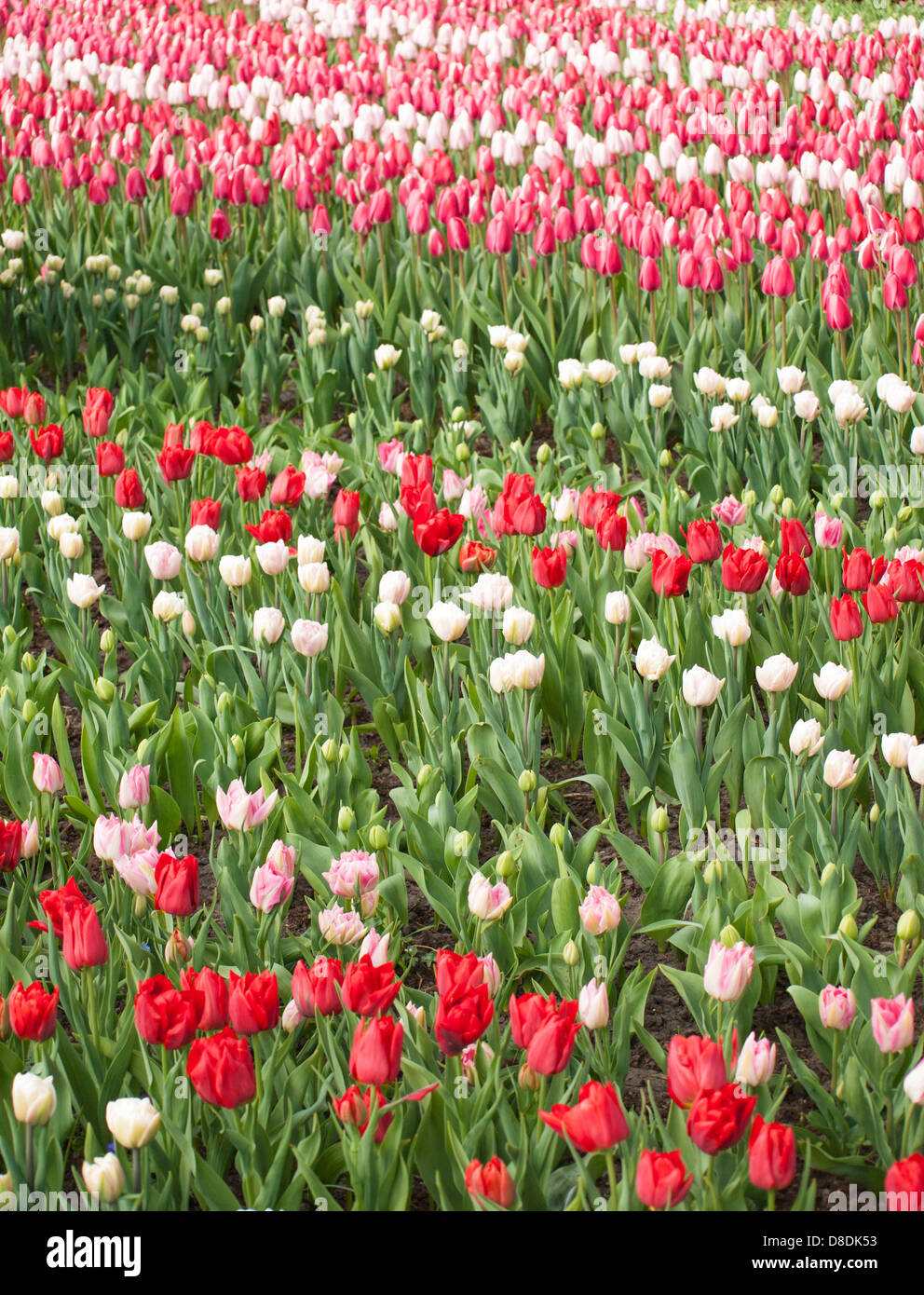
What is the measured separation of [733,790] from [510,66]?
317 inches

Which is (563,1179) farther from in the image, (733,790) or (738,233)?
(738,233)

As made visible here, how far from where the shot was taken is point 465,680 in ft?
11.9

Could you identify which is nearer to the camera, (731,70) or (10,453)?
(10,453)

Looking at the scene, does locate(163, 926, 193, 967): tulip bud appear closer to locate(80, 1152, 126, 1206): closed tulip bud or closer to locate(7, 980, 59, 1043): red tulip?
locate(7, 980, 59, 1043): red tulip

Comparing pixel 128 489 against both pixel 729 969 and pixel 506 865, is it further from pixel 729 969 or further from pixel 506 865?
pixel 729 969

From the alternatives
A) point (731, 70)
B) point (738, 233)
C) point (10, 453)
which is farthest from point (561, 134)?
point (10, 453)

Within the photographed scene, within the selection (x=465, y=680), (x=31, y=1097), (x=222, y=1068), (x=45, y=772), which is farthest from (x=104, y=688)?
(x=222, y=1068)

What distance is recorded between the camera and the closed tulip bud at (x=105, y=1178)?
196 cm

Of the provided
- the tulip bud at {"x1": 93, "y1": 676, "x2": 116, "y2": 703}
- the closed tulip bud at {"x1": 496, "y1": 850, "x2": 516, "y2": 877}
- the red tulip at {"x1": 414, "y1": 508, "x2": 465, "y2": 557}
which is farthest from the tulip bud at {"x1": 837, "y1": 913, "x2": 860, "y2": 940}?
the tulip bud at {"x1": 93, "y1": 676, "x2": 116, "y2": 703}

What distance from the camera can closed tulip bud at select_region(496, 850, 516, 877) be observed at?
275cm

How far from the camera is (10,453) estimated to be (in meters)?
4.33

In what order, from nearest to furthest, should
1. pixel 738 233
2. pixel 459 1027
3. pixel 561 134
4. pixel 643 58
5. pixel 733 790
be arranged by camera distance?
pixel 459 1027, pixel 733 790, pixel 738 233, pixel 561 134, pixel 643 58

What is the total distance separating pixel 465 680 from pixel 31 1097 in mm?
1796

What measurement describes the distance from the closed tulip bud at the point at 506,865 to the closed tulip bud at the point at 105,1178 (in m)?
1.00
